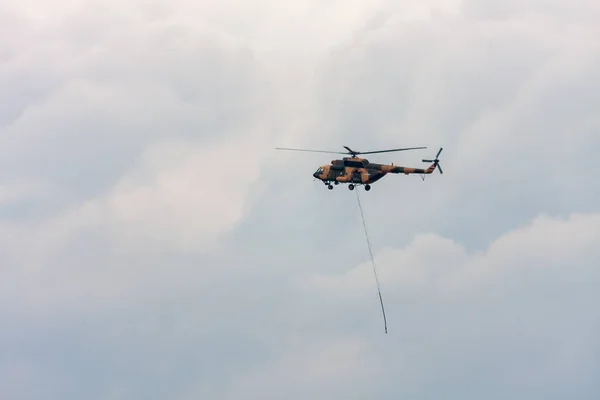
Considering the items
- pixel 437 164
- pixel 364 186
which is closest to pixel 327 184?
pixel 364 186

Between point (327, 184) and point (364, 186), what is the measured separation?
4.34 metres

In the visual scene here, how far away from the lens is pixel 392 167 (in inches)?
4924

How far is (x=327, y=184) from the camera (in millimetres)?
123375

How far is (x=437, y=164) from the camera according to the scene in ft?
422

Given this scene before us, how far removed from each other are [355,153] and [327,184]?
490 cm

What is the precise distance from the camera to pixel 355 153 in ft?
406

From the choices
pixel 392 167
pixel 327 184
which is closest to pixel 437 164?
pixel 392 167

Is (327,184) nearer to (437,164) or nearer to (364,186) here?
(364,186)

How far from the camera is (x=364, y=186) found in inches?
4870

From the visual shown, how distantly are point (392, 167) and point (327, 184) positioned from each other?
26.7 feet

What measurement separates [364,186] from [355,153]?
13.1 feet

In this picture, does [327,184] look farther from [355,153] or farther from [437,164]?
[437,164]
